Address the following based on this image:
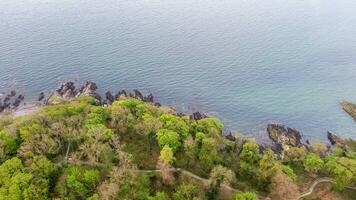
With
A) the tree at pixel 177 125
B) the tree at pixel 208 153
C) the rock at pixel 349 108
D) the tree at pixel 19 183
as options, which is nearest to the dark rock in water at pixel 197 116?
the tree at pixel 177 125

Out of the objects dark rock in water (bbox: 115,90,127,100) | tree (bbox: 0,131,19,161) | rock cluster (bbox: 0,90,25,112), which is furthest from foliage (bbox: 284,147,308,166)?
rock cluster (bbox: 0,90,25,112)

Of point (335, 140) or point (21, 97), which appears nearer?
point (335, 140)

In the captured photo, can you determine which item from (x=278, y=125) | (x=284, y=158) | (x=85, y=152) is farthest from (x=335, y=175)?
(x=85, y=152)

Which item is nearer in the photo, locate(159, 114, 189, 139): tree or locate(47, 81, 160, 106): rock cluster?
locate(159, 114, 189, 139): tree

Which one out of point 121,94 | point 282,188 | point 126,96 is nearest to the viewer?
point 282,188

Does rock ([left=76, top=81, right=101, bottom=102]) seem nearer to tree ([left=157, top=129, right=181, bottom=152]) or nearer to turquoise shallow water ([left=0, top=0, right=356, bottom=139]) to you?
turquoise shallow water ([left=0, top=0, right=356, bottom=139])

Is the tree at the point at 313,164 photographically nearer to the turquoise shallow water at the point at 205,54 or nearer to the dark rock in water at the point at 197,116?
the turquoise shallow water at the point at 205,54

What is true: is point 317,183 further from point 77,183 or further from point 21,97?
point 21,97

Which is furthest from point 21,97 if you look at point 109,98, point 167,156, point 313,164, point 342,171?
point 342,171
